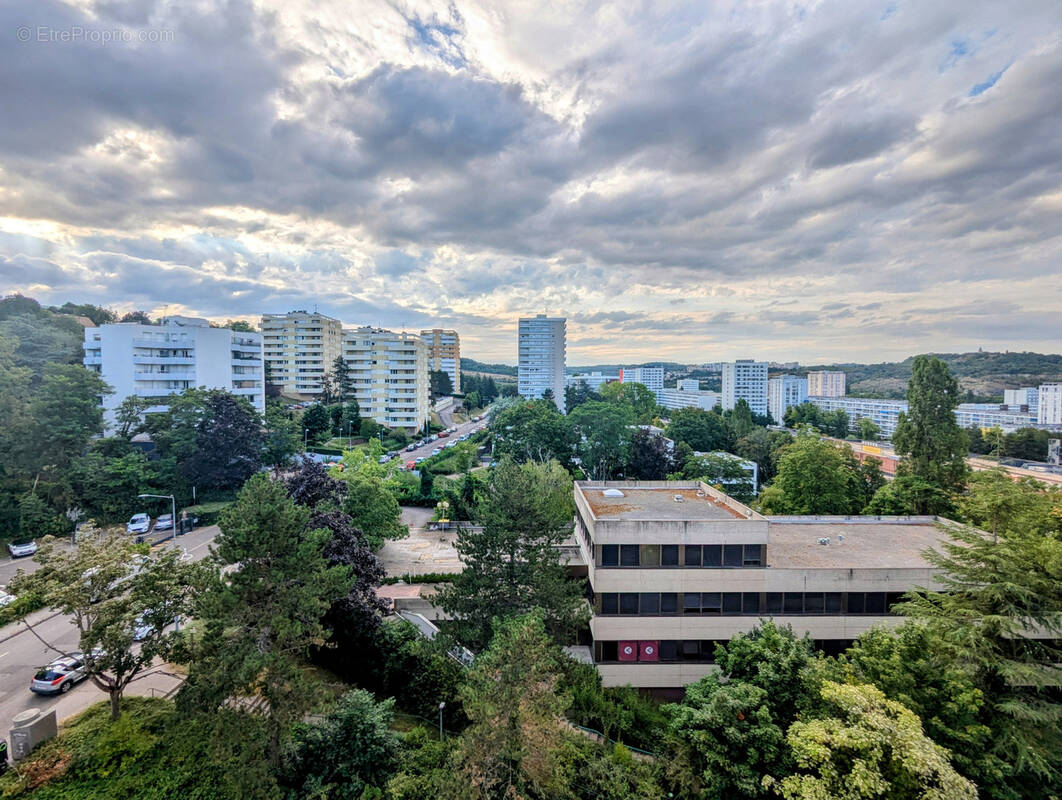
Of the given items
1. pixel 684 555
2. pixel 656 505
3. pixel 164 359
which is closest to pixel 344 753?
pixel 684 555

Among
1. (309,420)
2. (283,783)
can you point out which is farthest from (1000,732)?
(309,420)

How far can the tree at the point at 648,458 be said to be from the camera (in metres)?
56.8

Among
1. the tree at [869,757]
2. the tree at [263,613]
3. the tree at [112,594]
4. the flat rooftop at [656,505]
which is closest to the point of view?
the tree at [869,757]

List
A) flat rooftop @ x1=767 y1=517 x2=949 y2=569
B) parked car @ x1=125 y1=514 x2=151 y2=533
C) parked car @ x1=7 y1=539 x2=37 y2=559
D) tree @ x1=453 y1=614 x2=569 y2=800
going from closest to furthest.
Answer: tree @ x1=453 y1=614 x2=569 y2=800
flat rooftop @ x1=767 y1=517 x2=949 y2=569
parked car @ x1=7 y1=539 x2=37 y2=559
parked car @ x1=125 y1=514 x2=151 y2=533

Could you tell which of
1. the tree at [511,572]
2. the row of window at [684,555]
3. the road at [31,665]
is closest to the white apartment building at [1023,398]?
the row of window at [684,555]

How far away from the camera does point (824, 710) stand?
47.3 feet

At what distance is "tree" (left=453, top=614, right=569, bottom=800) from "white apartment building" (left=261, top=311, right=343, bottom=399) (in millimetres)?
95248

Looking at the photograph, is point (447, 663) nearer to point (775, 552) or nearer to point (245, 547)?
point (245, 547)

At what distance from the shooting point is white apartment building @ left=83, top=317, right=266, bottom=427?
189ft

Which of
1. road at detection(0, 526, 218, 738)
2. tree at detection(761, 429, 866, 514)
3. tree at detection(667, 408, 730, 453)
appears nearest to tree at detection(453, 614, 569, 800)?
road at detection(0, 526, 218, 738)

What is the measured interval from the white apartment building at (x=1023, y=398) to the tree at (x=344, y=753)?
19707 centimetres

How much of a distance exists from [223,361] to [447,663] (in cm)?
6134

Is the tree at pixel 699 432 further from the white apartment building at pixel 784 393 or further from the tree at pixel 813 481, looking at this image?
the white apartment building at pixel 784 393

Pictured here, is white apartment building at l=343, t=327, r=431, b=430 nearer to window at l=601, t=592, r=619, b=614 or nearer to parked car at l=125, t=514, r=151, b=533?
parked car at l=125, t=514, r=151, b=533
